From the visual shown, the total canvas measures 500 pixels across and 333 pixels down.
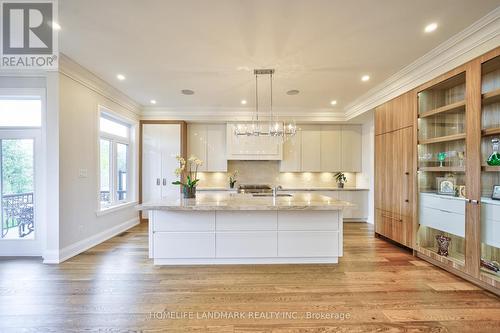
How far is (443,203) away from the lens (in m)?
3.01

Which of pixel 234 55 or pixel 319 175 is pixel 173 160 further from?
pixel 319 175

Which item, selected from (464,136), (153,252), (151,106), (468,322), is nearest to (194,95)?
(151,106)

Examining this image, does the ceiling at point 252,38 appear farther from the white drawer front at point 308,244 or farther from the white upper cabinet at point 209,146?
the white drawer front at point 308,244

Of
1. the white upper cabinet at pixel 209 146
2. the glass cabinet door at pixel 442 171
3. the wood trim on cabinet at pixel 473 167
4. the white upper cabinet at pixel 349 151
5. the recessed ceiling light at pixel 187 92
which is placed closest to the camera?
the wood trim on cabinet at pixel 473 167

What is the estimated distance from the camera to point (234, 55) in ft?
9.87

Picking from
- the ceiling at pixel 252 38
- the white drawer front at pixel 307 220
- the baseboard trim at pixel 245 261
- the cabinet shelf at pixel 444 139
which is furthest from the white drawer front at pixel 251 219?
the cabinet shelf at pixel 444 139

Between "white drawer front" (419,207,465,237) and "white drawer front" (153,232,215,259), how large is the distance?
306 cm

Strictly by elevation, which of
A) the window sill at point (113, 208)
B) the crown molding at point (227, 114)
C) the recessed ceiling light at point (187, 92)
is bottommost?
the window sill at point (113, 208)

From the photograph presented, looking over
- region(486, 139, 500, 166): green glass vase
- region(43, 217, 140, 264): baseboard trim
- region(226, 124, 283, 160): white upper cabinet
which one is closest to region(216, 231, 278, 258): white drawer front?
region(43, 217, 140, 264): baseboard trim

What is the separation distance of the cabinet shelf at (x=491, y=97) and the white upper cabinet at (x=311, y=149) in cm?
352

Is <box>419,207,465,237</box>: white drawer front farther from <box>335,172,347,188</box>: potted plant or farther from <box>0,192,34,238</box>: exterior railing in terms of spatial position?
<box>0,192,34,238</box>: exterior railing

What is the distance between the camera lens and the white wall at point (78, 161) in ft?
10.7

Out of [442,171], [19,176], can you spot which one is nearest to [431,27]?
[442,171]

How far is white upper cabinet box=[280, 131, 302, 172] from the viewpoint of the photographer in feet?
19.6
